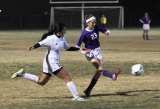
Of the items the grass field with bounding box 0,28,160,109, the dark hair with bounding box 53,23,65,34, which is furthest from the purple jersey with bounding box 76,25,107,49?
the grass field with bounding box 0,28,160,109

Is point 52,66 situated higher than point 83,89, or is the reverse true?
point 52,66

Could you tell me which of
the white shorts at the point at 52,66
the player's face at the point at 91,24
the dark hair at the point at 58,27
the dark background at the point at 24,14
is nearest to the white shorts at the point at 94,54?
the player's face at the point at 91,24

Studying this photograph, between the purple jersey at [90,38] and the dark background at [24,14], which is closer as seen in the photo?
the purple jersey at [90,38]

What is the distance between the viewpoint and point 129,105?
36.2 feet

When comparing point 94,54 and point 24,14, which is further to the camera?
point 24,14

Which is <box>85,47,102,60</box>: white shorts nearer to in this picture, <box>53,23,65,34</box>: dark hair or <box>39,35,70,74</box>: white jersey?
<box>39,35,70,74</box>: white jersey

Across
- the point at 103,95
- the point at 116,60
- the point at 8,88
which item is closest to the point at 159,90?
the point at 103,95

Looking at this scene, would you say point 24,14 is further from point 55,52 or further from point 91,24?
point 55,52

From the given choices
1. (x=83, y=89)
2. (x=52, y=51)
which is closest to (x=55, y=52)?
(x=52, y=51)

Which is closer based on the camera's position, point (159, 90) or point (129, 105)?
point (129, 105)

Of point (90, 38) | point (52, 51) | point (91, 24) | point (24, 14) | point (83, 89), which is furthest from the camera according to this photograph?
point (24, 14)

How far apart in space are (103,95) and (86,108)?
214 centimetres

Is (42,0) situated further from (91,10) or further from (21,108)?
(21,108)

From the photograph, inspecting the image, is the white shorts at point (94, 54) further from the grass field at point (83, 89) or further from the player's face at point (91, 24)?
the grass field at point (83, 89)
